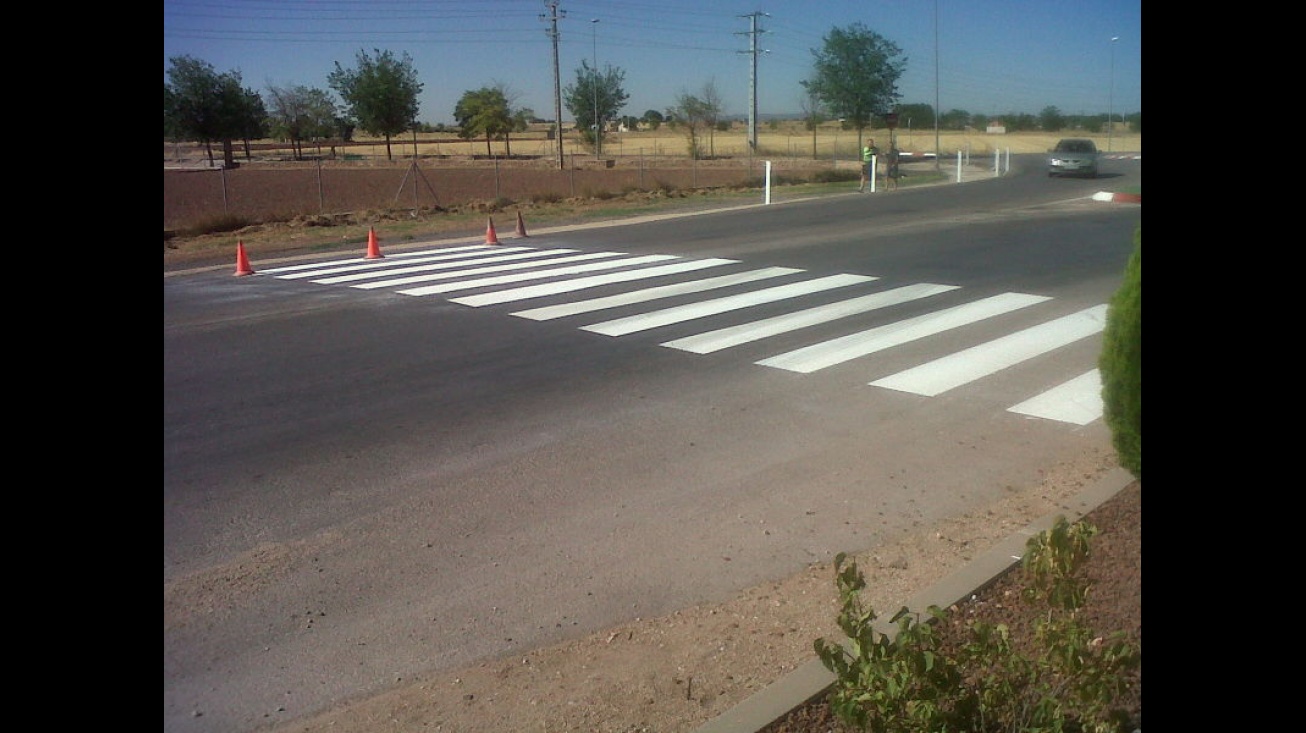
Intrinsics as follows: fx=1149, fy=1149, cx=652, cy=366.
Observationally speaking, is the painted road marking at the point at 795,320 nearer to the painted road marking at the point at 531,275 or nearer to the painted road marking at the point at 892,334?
the painted road marking at the point at 892,334

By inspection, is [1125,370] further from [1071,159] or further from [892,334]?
[1071,159]

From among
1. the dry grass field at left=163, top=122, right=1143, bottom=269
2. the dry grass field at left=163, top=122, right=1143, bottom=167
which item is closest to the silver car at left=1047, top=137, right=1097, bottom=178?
the dry grass field at left=163, top=122, right=1143, bottom=269

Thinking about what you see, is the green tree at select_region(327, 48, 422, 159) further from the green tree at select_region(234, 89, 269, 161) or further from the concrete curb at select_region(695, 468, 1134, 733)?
the concrete curb at select_region(695, 468, 1134, 733)

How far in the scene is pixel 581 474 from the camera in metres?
6.91

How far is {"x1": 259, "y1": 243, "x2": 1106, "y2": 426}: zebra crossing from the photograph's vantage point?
968 centimetres

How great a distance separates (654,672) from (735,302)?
363 inches

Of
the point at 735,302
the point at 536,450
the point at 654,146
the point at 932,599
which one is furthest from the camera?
the point at 654,146

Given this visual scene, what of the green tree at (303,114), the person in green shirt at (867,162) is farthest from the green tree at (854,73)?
the green tree at (303,114)

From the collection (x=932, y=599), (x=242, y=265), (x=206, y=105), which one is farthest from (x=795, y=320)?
(x=206, y=105)

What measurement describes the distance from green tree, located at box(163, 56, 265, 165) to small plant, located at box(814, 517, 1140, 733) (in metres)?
25.2

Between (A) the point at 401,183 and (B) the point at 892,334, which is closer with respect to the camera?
(B) the point at 892,334

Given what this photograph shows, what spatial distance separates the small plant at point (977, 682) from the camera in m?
3.14

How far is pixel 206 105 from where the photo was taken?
1083 inches

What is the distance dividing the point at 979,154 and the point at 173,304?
150ft
